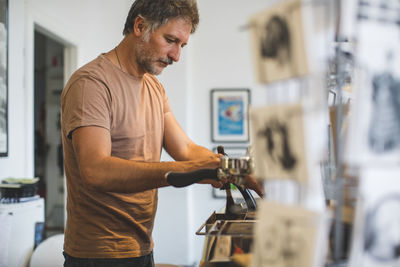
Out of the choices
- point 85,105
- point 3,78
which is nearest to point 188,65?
point 3,78

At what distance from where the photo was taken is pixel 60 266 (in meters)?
2.55

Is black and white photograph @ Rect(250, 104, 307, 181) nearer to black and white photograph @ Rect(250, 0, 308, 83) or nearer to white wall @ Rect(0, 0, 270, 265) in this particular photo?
black and white photograph @ Rect(250, 0, 308, 83)

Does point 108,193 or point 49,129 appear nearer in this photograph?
point 108,193

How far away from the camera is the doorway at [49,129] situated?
568 centimetres

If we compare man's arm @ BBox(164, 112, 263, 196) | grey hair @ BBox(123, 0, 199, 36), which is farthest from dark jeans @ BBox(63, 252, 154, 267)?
grey hair @ BBox(123, 0, 199, 36)

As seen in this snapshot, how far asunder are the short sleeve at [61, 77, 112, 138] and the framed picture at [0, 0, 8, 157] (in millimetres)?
1455

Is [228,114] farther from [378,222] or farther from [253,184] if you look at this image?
[378,222]

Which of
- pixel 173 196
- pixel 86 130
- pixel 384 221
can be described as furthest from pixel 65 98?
pixel 173 196

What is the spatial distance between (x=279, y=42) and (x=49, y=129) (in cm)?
559

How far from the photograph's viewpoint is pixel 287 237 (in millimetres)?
509

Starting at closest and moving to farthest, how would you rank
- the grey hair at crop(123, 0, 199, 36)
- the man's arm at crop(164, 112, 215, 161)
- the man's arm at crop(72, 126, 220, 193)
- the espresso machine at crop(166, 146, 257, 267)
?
the espresso machine at crop(166, 146, 257, 267)
the man's arm at crop(72, 126, 220, 193)
the grey hair at crop(123, 0, 199, 36)
the man's arm at crop(164, 112, 215, 161)

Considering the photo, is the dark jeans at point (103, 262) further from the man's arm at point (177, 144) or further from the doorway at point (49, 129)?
the doorway at point (49, 129)

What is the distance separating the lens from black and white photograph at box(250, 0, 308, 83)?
1.62ft

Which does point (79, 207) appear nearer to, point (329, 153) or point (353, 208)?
point (329, 153)
